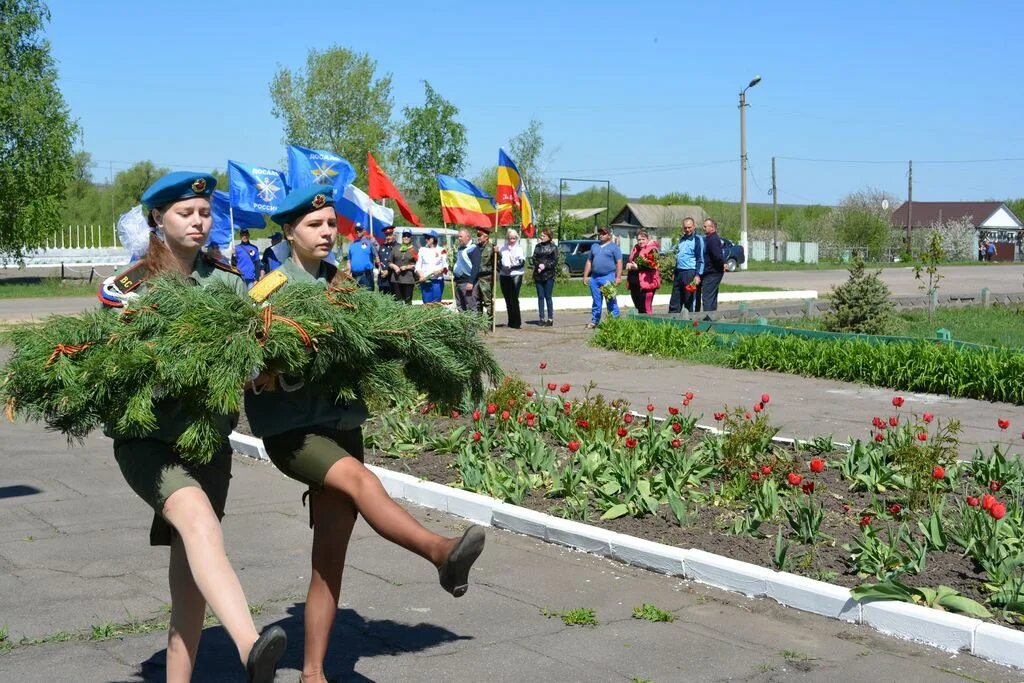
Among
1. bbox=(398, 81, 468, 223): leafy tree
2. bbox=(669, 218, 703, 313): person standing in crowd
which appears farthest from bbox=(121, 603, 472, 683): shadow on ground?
bbox=(398, 81, 468, 223): leafy tree

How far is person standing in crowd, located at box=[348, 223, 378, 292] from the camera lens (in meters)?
20.9

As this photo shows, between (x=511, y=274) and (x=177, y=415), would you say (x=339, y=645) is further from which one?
(x=511, y=274)

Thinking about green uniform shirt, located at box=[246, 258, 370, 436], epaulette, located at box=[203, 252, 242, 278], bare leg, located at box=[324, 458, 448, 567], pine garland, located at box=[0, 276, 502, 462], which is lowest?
bare leg, located at box=[324, 458, 448, 567]

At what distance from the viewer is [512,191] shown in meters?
21.5

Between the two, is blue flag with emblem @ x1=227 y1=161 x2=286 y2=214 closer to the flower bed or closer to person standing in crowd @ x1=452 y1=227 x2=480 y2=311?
person standing in crowd @ x1=452 y1=227 x2=480 y2=311

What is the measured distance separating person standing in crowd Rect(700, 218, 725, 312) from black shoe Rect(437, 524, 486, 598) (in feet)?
48.9

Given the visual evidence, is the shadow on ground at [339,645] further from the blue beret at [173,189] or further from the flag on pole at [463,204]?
the flag on pole at [463,204]

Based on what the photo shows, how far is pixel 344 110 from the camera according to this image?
64750 mm

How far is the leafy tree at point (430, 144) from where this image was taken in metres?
55.2

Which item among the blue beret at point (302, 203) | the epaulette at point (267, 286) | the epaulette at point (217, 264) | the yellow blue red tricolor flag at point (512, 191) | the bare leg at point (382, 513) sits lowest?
the bare leg at point (382, 513)

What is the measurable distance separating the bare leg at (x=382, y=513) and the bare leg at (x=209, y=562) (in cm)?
44

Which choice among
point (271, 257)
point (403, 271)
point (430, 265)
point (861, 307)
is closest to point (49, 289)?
point (403, 271)

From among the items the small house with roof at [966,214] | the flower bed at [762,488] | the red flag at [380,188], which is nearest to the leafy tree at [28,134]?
the red flag at [380,188]

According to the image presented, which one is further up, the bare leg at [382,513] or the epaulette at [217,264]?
the epaulette at [217,264]
